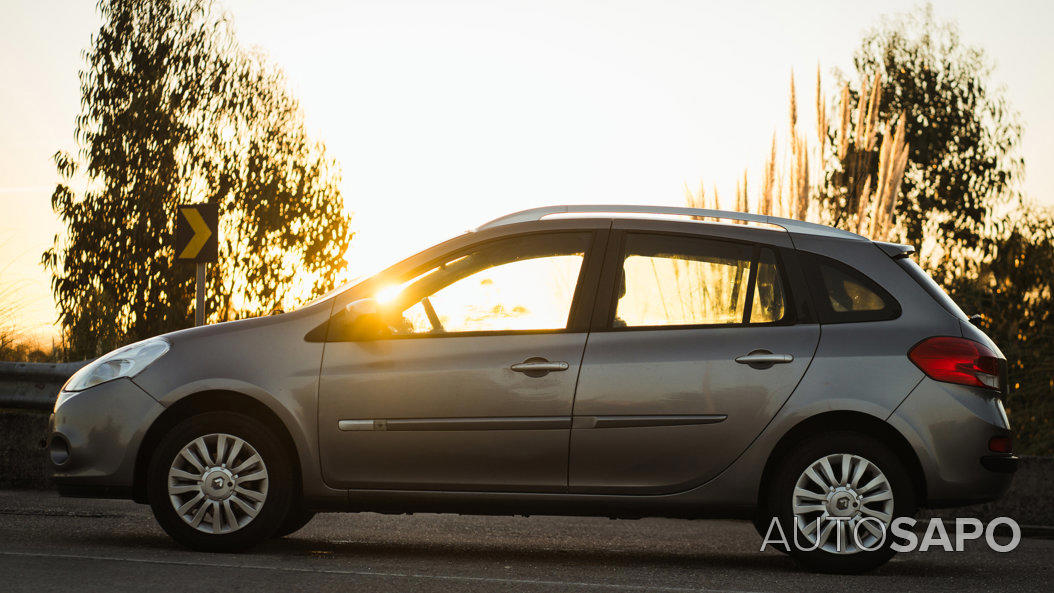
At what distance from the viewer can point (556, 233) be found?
20.5 ft

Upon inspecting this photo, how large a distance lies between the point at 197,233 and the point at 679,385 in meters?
6.90

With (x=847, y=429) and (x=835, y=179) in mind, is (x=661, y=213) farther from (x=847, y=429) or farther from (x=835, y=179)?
(x=835, y=179)

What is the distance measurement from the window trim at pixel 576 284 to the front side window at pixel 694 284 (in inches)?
5.3

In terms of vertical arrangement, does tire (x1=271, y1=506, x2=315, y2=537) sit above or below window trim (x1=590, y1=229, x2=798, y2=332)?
below

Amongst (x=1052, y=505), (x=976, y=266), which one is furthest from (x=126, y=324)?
(x=1052, y=505)

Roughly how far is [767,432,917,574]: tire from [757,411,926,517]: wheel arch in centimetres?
5

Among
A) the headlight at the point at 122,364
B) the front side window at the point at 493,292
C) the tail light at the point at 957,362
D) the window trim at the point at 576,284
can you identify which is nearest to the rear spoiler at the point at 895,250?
the tail light at the point at 957,362

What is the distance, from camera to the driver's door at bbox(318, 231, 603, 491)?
5914mm

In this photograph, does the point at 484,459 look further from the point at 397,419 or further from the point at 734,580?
the point at 734,580

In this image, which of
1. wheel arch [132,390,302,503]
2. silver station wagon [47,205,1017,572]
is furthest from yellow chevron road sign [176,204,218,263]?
wheel arch [132,390,302,503]

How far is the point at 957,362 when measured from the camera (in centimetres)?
586

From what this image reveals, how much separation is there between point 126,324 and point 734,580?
20.5m

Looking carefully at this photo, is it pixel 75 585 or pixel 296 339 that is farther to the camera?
pixel 296 339

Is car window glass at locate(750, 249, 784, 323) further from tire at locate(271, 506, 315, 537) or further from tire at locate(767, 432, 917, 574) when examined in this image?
tire at locate(271, 506, 315, 537)
